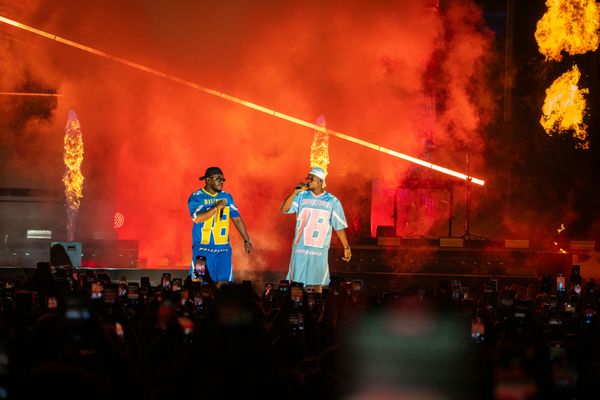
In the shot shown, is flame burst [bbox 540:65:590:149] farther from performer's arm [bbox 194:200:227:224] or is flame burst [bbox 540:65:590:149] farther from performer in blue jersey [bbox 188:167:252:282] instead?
performer's arm [bbox 194:200:227:224]

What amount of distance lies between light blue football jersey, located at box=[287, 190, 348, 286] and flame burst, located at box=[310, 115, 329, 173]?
32.8 ft

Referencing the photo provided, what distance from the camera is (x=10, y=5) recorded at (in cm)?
1897

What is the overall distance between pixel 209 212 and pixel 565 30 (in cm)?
1391

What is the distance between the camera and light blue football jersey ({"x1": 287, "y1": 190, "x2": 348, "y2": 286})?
421 inches

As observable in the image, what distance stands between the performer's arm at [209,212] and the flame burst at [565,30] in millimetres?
13376

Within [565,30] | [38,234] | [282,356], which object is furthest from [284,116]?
[282,356]

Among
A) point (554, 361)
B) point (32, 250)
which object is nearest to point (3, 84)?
point (32, 250)

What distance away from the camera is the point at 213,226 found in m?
10.9

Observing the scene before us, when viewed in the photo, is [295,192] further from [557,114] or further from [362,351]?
[557,114]

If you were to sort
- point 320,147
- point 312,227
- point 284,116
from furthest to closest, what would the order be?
point 320,147
point 284,116
point 312,227

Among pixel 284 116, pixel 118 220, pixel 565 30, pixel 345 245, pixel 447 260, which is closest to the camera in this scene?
pixel 345 245

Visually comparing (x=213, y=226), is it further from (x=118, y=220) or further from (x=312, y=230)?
(x=118, y=220)

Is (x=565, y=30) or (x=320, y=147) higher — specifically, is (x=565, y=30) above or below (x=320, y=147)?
above

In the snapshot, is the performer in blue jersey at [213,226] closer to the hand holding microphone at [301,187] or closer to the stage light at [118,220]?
the hand holding microphone at [301,187]
